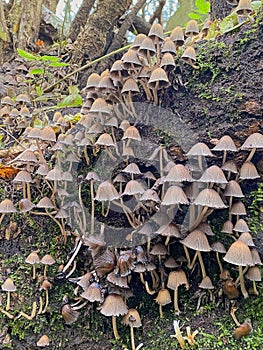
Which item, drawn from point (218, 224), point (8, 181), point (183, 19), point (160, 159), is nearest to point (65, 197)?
point (8, 181)

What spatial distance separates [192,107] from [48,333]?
73.0 inches

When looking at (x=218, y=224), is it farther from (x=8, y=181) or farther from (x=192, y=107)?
(x=8, y=181)

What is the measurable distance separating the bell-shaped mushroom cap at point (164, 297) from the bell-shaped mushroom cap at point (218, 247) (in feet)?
1.29

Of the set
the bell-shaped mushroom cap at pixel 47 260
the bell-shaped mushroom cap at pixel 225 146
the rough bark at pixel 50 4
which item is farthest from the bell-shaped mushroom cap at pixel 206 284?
the rough bark at pixel 50 4

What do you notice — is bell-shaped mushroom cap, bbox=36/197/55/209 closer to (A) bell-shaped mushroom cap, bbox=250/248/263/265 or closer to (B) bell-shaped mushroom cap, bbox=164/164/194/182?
(B) bell-shaped mushroom cap, bbox=164/164/194/182

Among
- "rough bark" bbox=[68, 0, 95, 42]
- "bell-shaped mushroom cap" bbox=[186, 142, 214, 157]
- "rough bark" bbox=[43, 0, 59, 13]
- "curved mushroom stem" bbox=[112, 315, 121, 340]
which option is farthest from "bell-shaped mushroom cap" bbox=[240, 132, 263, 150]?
"rough bark" bbox=[43, 0, 59, 13]

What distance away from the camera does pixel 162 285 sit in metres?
2.11

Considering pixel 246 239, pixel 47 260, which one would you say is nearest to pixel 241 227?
pixel 246 239

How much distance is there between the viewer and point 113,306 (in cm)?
195

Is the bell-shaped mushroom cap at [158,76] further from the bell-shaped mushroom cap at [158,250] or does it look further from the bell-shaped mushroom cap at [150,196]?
the bell-shaped mushroom cap at [158,250]

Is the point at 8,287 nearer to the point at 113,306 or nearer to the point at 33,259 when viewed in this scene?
the point at 33,259

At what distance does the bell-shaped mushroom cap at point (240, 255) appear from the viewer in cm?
181

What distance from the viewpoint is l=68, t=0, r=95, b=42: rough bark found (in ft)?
17.7

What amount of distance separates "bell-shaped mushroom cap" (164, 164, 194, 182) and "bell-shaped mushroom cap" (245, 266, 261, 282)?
24.3 inches
